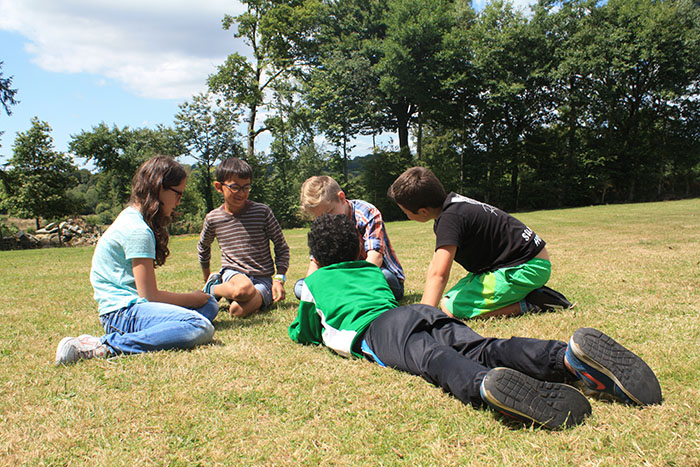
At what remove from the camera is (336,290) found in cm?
328

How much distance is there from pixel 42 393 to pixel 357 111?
3149 cm

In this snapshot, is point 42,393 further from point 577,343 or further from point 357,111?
point 357,111

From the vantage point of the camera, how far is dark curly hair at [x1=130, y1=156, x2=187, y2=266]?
364cm

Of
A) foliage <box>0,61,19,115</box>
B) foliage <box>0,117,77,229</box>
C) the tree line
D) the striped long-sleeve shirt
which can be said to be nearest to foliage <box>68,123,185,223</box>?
the tree line

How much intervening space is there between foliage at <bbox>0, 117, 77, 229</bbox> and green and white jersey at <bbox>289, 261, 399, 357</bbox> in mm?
35117

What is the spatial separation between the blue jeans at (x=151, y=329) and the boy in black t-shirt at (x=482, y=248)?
2.00m

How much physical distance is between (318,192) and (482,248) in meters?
1.67

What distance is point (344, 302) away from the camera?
3238 millimetres

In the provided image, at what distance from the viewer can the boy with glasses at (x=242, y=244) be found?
15.6 feet

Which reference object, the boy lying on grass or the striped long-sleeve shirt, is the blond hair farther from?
the boy lying on grass

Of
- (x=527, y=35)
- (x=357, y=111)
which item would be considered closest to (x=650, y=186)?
(x=527, y=35)

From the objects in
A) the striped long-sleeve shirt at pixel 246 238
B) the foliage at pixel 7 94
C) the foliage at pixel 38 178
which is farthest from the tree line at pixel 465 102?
the striped long-sleeve shirt at pixel 246 238

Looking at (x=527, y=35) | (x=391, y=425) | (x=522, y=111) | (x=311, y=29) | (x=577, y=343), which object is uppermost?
(x=311, y=29)

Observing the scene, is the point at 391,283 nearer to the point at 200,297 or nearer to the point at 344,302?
the point at 344,302
